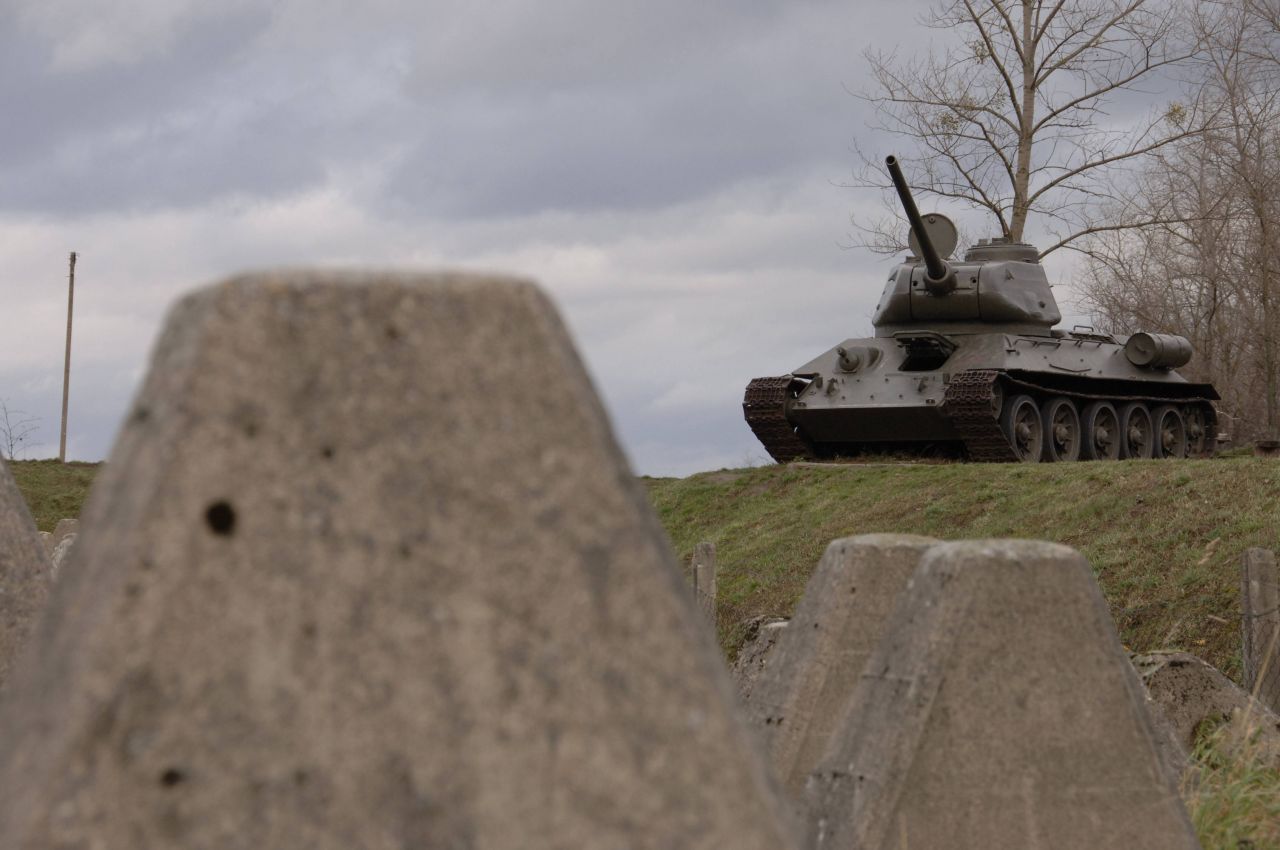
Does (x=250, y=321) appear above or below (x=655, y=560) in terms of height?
above

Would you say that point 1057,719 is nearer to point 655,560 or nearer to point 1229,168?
point 655,560

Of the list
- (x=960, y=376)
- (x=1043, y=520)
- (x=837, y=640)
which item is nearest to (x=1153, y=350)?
(x=960, y=376)

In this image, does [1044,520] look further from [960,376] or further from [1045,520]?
[960,376]

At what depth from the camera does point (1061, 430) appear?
72.9 ft

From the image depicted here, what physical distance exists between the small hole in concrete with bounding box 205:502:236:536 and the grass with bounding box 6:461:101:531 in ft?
73.2

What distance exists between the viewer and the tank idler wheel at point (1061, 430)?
22.0 m

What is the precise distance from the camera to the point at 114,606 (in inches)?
58.2

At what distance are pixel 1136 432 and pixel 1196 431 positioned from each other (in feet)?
8.83

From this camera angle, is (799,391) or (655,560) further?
(799,391)

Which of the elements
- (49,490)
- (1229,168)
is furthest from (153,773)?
(1229,168)

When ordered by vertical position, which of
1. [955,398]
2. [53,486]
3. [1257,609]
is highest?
[955,398]

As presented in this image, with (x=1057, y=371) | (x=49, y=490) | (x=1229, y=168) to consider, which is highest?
(x=1229, y=168)

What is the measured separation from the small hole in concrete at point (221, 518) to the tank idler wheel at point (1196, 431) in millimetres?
25874

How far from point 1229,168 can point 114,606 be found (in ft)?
104
